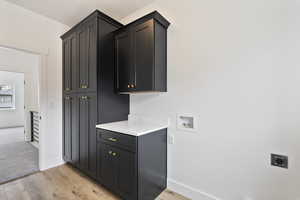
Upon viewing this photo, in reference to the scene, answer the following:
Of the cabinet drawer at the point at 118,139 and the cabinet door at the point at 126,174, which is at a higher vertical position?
the cabinet drawer at the point at 118,139

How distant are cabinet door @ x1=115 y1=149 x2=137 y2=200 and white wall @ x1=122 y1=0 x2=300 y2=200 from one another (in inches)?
25.9

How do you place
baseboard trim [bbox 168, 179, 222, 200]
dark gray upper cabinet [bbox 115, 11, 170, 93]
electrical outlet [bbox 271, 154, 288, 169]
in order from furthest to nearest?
dark gray upper cabinet [bbox 115, 11, 170, 93] < baseboard trim [bbox 168, 179, 222, 200] < electrical outlet [bbox 271, 154, 288, 169]

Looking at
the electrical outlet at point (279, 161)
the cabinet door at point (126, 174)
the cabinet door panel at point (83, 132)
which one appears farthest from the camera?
the cabinet door panel at point (83, 132)

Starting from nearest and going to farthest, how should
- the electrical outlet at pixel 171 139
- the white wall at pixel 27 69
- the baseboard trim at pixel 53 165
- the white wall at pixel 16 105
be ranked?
1. the electrical outlet at pixel 171 139
2. the baseboard trim at pixel 53 165
3. the white wall at pixel 27 69
4. the white wall at pixel 16 105

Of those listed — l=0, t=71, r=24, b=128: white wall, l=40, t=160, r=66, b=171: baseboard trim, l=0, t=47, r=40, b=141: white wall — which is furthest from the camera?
l=0, t=71, r=24, b=128: white wall

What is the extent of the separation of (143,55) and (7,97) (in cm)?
761

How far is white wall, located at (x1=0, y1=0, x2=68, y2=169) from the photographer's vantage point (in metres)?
2.01

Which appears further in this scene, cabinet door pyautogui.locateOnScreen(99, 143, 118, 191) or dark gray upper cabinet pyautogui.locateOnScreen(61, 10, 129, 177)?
dark gray upper cabinet pyautogui.locateOnScreen(61, 10, 129, 177)

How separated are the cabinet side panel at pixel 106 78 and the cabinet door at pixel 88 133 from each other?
12 centimetres

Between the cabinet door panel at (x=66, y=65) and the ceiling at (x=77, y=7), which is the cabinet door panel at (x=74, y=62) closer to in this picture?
the cabinet door panel at (x=66, y=65)

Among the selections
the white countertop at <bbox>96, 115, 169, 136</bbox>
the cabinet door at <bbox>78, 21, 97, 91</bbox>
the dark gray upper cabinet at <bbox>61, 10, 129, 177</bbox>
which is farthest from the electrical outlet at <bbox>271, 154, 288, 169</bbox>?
the cabinet door at <bbox>78, 21, 97, 91</bbox>

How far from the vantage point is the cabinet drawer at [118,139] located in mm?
1412

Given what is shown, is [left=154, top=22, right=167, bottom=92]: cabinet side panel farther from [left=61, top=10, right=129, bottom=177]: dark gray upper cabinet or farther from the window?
the window

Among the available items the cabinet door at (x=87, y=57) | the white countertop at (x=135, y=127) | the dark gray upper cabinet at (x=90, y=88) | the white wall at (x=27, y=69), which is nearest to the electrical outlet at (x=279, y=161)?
the white countertop at (x=135, y=127)
